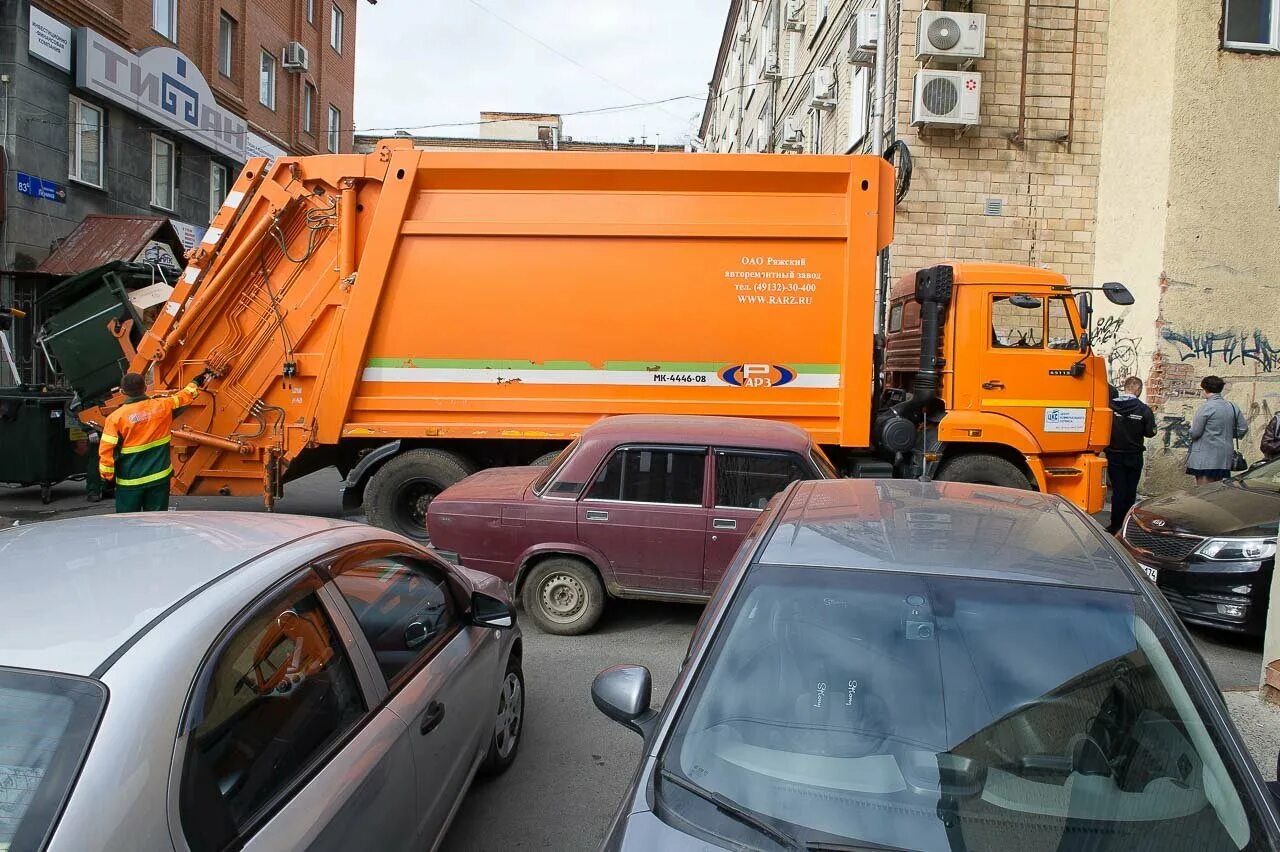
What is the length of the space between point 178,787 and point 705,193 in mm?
6522

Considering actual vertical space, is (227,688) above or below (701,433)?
below

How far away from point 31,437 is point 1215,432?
13.2 m

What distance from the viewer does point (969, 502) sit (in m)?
3.00

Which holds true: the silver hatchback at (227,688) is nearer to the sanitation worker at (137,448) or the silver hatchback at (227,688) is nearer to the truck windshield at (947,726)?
the truck windshield at (947,726)

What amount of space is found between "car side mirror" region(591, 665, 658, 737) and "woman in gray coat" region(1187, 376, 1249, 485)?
28.8 feet

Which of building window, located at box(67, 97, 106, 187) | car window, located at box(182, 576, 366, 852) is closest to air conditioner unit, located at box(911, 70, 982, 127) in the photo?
car window, located at box(182, 576, 366, 852)

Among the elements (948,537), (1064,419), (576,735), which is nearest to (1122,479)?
(1064,419)

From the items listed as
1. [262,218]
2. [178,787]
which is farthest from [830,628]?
[262,218]

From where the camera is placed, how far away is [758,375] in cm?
749

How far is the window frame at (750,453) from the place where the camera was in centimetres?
555

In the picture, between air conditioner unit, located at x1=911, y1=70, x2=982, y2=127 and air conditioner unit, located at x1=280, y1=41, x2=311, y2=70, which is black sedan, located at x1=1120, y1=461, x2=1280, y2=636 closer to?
air conditioner unit, located at x1=911, y1=70, x2=982, y2=127

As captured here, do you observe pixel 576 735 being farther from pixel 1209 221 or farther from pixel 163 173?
pixel 163 173

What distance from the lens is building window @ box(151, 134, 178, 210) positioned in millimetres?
18500

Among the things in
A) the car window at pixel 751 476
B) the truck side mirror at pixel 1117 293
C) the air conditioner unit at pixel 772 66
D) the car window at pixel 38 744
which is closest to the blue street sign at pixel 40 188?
the car window at pixel 751 476
